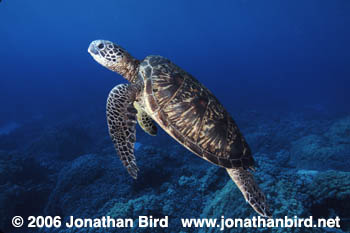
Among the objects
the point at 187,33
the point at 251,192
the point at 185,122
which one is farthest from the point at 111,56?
the point at 187,33

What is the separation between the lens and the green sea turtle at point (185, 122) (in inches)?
80.7

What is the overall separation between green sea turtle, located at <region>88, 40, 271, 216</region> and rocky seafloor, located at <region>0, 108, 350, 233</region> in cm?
86

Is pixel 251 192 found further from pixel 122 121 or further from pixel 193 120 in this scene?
pixel 122 121

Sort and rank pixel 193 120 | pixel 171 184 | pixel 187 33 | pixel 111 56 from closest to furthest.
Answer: pixel 193 120 < pixel 111 56 < pixel 171 184 < pixel 187 33

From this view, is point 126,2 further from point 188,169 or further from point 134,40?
point 188,169

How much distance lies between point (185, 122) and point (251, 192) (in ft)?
3.63

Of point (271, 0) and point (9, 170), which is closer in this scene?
point (9, 170)

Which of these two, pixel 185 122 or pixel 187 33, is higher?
pixel 187 33

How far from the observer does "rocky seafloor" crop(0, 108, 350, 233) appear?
2.59 meters

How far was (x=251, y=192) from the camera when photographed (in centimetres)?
208

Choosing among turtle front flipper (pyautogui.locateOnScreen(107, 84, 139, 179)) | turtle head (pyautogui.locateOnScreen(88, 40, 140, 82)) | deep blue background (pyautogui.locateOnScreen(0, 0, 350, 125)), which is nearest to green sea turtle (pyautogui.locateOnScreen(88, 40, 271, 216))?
turtle front flipper (pyautogui.locateOnScreen(107, 84, 139, 179))

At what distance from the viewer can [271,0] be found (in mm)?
65875

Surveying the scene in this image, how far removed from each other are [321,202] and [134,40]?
147817 mm

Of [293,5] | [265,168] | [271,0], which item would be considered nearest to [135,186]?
[265,168]
